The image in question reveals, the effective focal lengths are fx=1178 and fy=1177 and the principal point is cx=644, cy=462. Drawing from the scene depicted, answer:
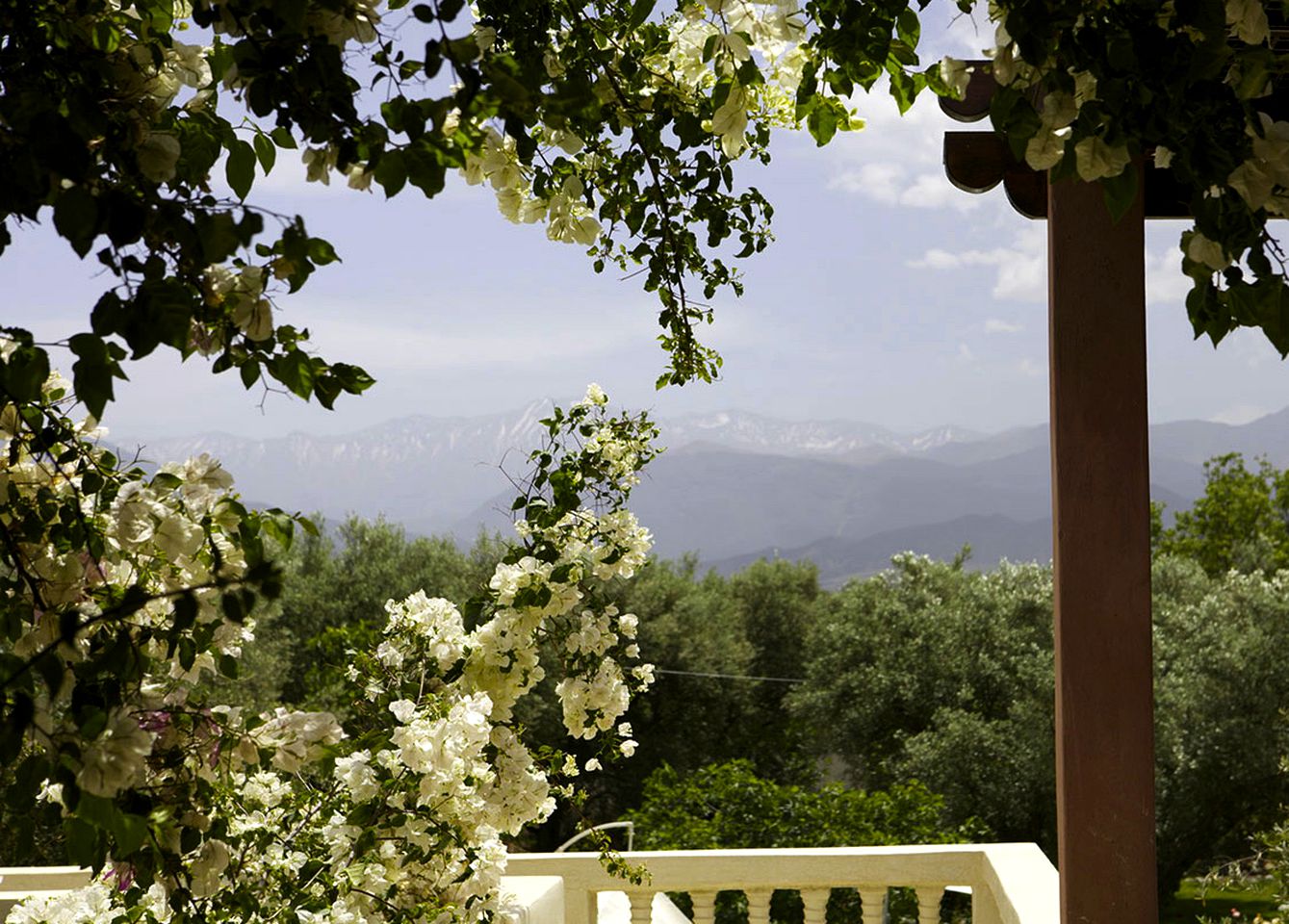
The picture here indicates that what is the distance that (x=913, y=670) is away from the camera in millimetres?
11281

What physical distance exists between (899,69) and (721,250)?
59 cm

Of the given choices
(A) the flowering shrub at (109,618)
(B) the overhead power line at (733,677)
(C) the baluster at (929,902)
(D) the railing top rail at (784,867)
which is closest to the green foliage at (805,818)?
(C) the baluster at (929,902)

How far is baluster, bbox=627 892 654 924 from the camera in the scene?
276cm

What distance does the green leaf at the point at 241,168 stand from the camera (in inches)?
35.2

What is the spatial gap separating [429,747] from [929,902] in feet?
5.74

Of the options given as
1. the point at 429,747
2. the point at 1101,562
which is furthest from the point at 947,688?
the point at 429,747

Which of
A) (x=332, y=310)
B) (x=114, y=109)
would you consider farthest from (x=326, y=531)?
(x=332, y=310)

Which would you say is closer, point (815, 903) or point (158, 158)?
point (158, 158)

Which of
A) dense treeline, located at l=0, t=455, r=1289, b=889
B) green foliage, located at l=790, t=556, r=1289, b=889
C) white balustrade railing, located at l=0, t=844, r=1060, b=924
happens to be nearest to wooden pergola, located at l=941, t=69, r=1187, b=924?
white balustrade railing, located at l=0, t=844, r=1060, b=924

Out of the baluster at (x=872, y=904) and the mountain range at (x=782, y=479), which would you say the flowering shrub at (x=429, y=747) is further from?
the mountain range at (x=782, y=479)

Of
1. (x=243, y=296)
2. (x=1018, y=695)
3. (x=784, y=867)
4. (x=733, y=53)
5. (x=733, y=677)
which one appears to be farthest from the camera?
(x=733, y=677)

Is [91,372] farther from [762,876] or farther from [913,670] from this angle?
[913,670]

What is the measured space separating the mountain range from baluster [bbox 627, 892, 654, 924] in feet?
102

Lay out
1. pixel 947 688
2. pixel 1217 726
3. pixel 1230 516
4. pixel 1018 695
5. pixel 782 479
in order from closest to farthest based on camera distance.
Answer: pixel 1217 726, pixel 1018 695, pixel 947 688, pixel 1230 516, pixel 782 479
